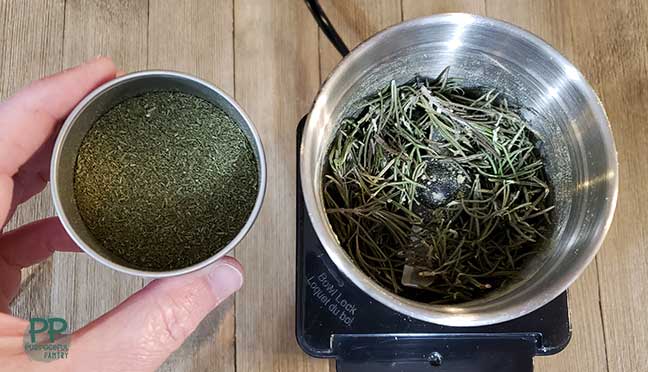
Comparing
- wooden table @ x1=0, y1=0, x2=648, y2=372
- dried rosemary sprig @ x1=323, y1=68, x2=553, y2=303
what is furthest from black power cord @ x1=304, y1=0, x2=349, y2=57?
dried rosemary sprig @ x1=323, y1=68, x2=553, y2=303

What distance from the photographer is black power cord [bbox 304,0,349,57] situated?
695 mm

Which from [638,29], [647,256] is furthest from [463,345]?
[638,29]

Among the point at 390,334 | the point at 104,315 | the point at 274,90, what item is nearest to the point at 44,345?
the point at 104,315

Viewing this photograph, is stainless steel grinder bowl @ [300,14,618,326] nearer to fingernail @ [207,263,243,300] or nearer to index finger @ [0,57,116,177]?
fingernail @ [207,263,243,300]

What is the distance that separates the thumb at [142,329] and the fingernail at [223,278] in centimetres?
1

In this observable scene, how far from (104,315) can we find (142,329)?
0.11 ft

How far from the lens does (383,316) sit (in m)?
0.53

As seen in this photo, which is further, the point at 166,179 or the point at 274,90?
the point at 274,90

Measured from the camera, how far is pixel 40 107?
0.54 metres

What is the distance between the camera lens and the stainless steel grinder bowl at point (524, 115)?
0.43m

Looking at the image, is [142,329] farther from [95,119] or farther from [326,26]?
[326,26]

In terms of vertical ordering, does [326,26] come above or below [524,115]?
above

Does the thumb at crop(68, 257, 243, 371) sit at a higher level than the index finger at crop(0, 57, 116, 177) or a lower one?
lower

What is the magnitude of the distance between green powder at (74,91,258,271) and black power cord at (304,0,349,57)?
25 centimetres
